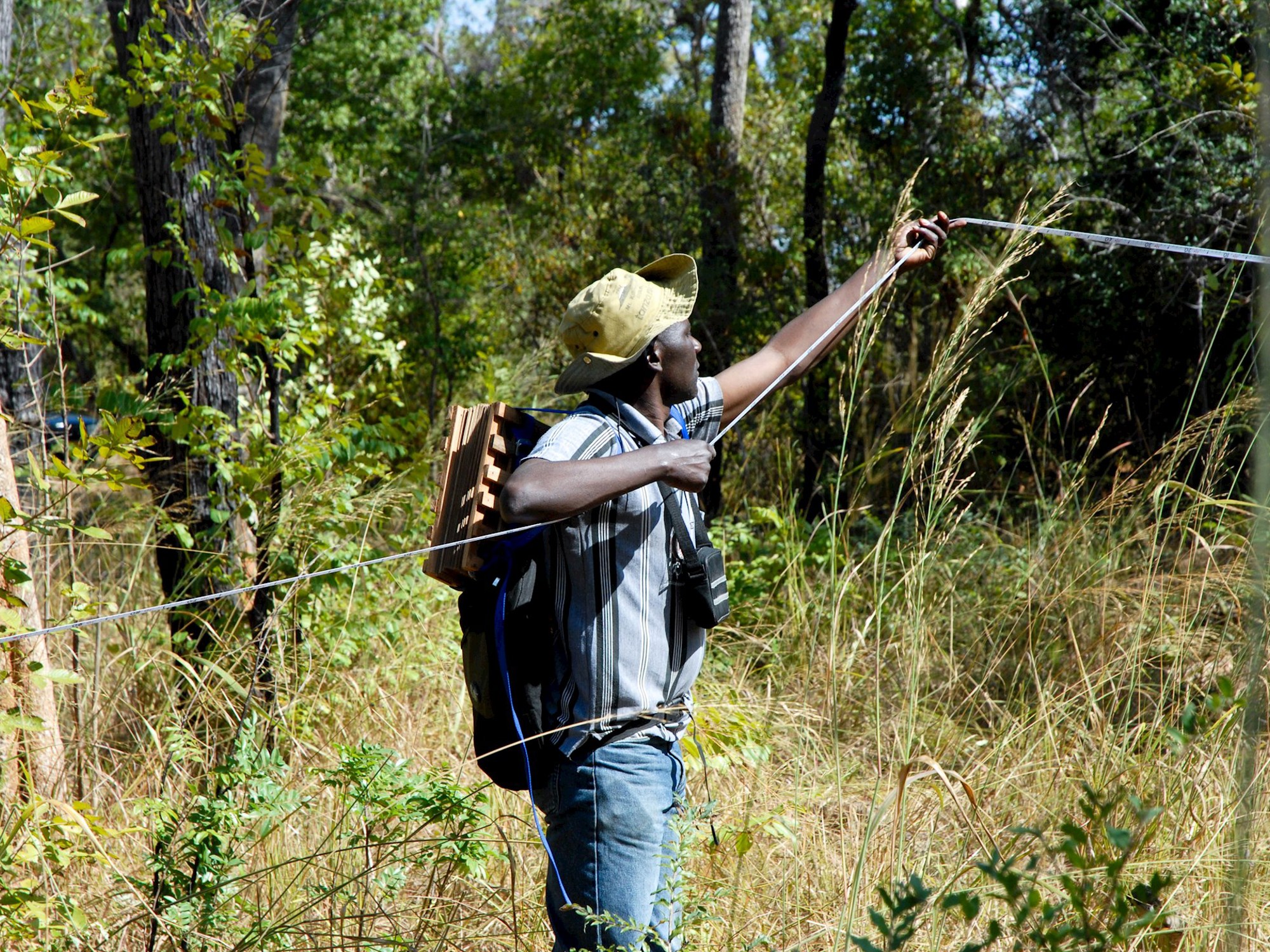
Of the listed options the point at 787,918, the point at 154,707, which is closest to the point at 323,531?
the point at 154,707

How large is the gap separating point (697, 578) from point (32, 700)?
2.11m

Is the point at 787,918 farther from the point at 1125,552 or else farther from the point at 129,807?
the point at 1125,552

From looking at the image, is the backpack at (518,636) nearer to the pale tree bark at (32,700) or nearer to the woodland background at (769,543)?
the woodland background at (769,543)

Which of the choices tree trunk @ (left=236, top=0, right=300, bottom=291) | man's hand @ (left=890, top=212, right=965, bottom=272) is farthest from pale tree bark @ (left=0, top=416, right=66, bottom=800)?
man's hand @ (left=890, top=212, right=965, bottom=272)

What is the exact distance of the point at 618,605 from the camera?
2.05 meters

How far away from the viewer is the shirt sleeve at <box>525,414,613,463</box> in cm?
204

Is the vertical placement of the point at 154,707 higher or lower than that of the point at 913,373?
lower

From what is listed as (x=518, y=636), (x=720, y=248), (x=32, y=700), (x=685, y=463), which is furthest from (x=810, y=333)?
(x=720, y=248)

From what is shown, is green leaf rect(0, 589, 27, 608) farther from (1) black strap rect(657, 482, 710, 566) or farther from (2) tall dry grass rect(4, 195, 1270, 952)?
(1) black strap rect(657, 482, 710, 566)

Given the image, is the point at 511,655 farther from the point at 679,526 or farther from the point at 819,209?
the point at 819,209

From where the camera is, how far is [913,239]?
292 cm

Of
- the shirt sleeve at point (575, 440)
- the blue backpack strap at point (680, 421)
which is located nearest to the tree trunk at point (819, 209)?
the blue backpack strap at point (680, 421)

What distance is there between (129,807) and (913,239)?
2835mm

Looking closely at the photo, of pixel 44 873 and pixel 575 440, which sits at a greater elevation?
pixel 575 440
